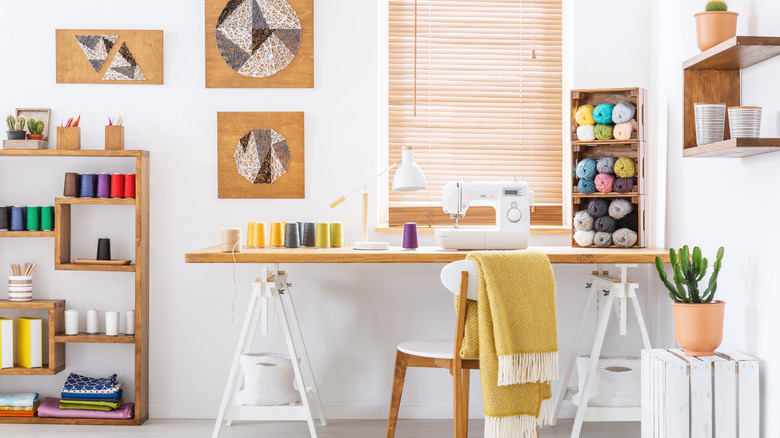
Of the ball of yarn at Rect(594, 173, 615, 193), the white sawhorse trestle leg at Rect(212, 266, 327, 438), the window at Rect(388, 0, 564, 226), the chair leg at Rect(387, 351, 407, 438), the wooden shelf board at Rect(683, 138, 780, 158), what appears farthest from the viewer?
the window at Rect(388, 0, 564, 226)

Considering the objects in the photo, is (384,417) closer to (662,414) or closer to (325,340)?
(325,340)

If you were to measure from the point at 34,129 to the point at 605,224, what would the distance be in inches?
99.3

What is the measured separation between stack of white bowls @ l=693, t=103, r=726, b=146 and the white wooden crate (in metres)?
0.70

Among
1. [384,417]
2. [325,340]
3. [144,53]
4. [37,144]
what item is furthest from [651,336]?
[37,144]

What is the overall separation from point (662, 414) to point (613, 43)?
5.88 ft

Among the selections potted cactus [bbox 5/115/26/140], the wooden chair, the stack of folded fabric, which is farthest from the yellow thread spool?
the stack of folded fabric

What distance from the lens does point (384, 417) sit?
10.9 ft

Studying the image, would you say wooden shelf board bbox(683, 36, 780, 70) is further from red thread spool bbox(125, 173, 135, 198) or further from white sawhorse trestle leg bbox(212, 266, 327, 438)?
red thread spool bbox(125, 173, 135, 198)

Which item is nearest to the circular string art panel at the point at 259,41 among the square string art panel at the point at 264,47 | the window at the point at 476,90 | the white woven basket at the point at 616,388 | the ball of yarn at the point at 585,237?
the square string art panel at the point at 264,47

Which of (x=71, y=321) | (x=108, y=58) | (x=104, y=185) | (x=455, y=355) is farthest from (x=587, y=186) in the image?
(x=71, y=321)

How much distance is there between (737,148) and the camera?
2.06 meters

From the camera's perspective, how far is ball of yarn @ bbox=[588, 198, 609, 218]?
3.03 m

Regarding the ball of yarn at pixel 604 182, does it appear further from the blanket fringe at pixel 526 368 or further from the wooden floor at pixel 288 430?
the wooden floor at pixel 288 430

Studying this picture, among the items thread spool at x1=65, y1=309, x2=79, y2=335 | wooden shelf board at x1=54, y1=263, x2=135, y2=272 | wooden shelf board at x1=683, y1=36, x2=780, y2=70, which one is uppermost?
wooden shelf board at x1=683, y1=36, x2=780, y2=70
